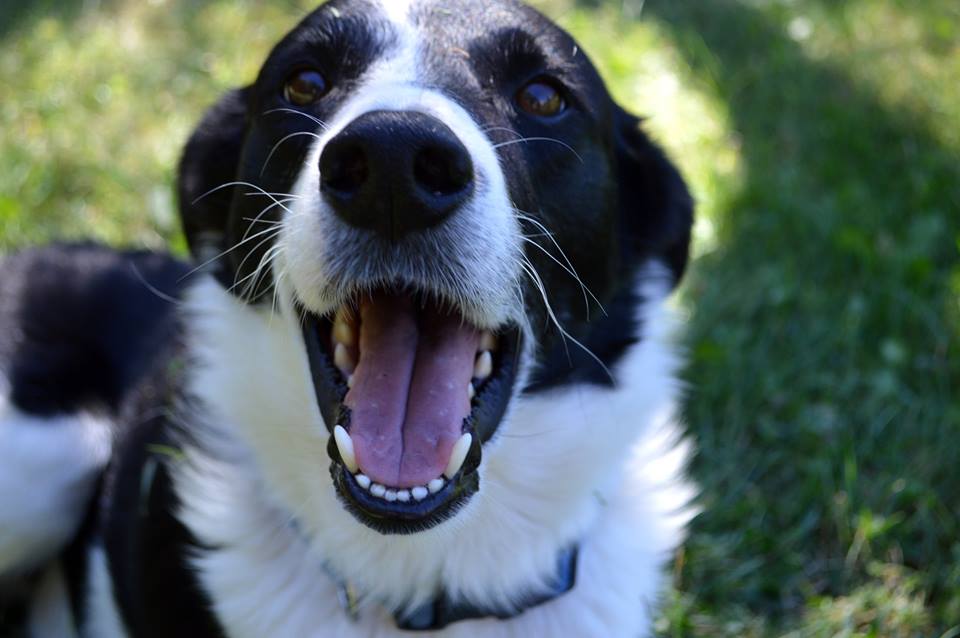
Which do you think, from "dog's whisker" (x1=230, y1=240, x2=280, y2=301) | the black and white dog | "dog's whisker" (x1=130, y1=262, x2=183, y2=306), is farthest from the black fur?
"dog's whisker" (x1=230, y1=240, x2=280, y2=301)

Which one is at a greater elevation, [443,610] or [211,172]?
[211,172]

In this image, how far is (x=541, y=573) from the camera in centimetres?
247

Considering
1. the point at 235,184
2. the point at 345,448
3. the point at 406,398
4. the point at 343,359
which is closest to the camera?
the point at 345,448

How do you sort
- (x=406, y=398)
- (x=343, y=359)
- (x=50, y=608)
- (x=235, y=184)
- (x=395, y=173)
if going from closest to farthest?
1. (x=395, y=173)
2. (x=406, y=398)
3. (x=343, y=359)
4. (x=235, y=184)
5. (x=50, y=608)

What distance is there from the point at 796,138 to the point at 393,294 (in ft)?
12.1

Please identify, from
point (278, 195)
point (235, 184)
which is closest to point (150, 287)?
point (235, 184)

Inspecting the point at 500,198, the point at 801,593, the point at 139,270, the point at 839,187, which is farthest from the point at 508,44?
the point at 839,187

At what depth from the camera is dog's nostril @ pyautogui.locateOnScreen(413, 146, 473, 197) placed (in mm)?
1906

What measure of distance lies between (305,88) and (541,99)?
0.53 meters

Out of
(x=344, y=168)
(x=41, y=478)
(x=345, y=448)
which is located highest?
(x=344, y=168)

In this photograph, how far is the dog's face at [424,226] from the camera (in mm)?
2031

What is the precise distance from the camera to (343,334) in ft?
7.51

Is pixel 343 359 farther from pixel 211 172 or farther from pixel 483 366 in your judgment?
pixel 211 172

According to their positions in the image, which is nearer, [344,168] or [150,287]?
[344,168]
